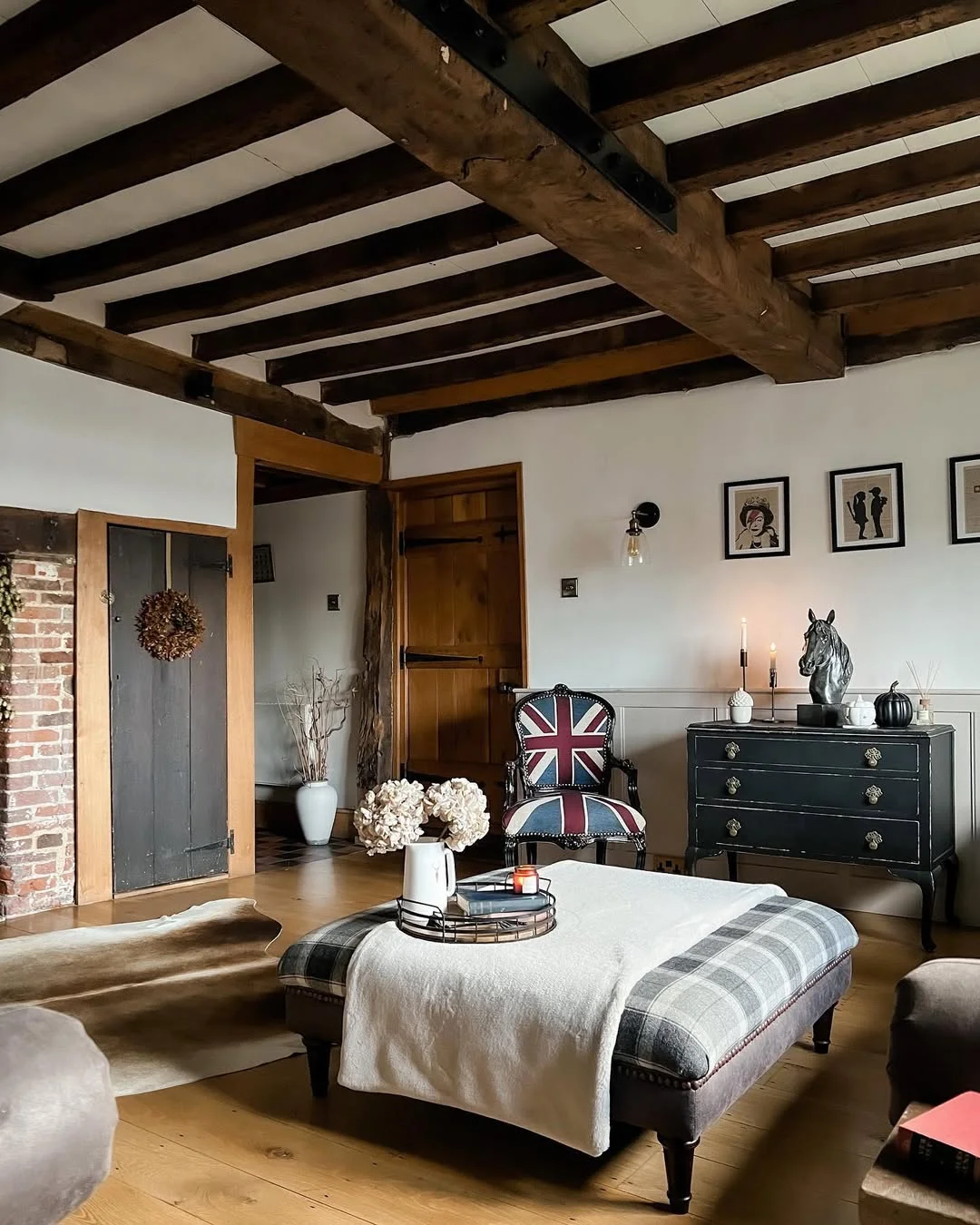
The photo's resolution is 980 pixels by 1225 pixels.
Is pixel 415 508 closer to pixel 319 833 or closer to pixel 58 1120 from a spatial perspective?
pixel 319 833

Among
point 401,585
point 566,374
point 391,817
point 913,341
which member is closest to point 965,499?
point 913,341

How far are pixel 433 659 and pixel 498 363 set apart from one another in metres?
1.85

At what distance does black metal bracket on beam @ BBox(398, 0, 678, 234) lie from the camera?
87.0 inches

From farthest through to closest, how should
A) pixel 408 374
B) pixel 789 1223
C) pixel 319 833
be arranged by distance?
1. pixel 319 833
2. pixel 408 374
3. pixel 789 1223

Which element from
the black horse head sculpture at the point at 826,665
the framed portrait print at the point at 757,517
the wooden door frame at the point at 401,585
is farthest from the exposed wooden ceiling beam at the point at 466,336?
the black horse head sculpture at the point at 826,665

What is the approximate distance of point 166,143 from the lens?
3.18m

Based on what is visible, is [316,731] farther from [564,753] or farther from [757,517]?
[757,517]

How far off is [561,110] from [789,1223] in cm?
257

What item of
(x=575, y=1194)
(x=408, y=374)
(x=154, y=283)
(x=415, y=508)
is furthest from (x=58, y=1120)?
(x=415, y=508)

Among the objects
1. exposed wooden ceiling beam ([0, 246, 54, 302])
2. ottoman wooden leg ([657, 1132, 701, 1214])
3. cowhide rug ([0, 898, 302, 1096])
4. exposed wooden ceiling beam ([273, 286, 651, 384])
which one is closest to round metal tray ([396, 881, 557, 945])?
ottoman wooden leg ([657, 1132, 701, 1214])

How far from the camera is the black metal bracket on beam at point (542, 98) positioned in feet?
7.25

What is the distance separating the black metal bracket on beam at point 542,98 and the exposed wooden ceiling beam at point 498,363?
1.71 m

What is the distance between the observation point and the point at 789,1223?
205 cm

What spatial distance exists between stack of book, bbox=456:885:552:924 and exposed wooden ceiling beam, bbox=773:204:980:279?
261 cm
